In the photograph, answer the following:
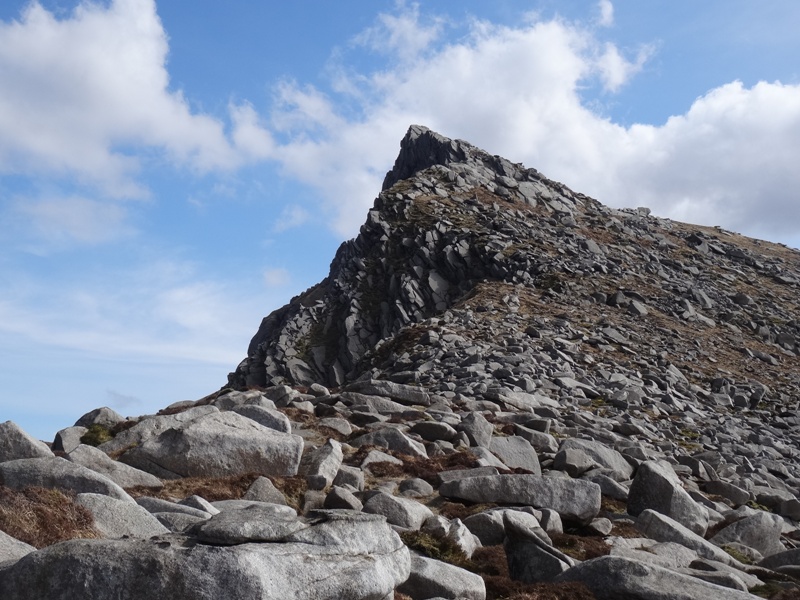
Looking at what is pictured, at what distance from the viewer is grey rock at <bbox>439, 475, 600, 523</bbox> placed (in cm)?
1858

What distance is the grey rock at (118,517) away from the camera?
11805 mm

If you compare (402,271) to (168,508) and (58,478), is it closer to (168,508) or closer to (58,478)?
(168,508)

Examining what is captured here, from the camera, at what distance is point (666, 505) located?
21.1 metres

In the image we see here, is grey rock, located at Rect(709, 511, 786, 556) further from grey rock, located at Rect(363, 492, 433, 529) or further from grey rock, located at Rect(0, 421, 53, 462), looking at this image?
grey rock, located at Rect(0, 421, 53, 462)

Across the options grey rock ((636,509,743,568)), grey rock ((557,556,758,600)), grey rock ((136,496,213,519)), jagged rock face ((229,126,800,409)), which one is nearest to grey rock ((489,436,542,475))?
grey rock ((636,509,743,568))

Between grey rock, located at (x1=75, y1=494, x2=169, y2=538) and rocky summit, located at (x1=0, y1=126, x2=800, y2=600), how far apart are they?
34 mm

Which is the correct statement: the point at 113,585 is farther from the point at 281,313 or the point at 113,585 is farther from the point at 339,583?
the point at 281,313

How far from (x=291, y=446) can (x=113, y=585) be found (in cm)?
1096

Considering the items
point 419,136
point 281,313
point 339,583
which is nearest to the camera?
point 339,583

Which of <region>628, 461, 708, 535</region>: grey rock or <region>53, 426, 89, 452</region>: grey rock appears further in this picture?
<region>53, 426, 89, 452</region>: grey rock

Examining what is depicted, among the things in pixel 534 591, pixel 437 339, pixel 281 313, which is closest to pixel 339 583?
pixel 534 591

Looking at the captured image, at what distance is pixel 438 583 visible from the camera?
467 inches

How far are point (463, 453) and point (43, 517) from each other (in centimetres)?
1434

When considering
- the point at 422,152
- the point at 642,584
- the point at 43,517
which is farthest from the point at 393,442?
the point at 422,152
